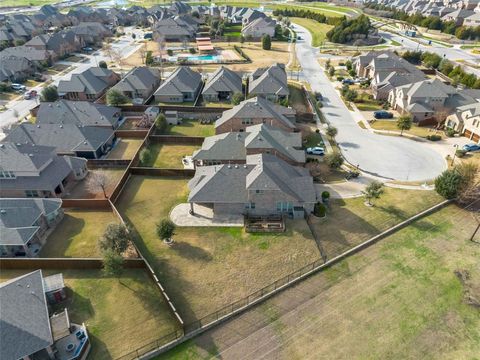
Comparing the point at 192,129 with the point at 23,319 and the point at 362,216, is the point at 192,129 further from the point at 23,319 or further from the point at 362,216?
the point at 23,319

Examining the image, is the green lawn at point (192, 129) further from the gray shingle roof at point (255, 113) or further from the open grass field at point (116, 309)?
the open grass field at point (116, 309)

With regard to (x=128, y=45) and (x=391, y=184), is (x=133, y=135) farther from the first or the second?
(x=128, y=45)

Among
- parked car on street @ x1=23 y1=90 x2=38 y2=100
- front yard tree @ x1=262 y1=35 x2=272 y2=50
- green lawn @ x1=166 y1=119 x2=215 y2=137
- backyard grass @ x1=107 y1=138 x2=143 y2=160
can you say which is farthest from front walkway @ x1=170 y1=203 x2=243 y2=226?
front yard tree @ x1=262 y1=35 x2=272 y2=50

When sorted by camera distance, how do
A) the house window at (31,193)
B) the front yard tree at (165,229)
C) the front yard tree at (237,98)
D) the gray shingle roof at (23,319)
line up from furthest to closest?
the front yard tree at (237,98), the house window at (31,193), the front yard tree at (165,229), the gray shingle roof at (23,319)

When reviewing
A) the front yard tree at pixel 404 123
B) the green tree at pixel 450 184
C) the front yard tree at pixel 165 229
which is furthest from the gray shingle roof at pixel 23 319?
the front yard tree at pixel 404 123

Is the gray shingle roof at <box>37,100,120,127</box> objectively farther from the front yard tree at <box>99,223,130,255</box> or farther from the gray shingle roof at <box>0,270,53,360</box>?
the gray shingle roof at <box>0,270,53,360</box>

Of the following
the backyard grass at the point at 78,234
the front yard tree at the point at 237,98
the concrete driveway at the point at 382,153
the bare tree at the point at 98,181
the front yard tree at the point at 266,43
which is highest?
the front yard tree at the point at 266,43

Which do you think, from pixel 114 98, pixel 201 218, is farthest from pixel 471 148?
pixel 114 98
